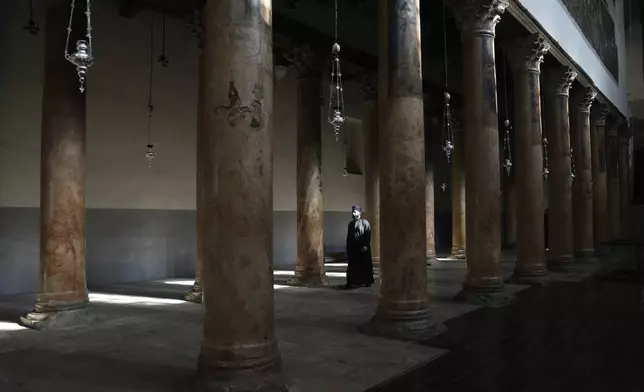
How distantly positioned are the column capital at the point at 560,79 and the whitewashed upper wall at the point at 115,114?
927cm

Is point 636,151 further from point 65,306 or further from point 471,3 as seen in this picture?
point 65,306

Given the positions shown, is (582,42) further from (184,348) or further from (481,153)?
(184,348)

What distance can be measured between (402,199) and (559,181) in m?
8.73

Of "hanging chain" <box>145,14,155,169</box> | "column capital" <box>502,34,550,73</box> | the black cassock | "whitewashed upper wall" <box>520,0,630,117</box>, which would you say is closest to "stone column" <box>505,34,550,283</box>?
"column capital" <box>502,34,550,73</box>

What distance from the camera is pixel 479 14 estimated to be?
31.6 ft

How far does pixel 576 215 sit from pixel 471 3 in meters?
9.83

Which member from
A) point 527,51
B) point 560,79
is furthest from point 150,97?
point 560,79

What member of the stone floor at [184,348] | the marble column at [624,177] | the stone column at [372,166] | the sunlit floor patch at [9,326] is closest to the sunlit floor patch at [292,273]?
the stone column at [372,166]

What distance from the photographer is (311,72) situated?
12.5m

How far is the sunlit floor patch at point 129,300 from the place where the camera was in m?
9.77

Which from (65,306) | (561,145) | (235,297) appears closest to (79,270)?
(65,306)

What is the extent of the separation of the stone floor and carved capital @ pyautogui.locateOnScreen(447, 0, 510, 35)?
4.67m

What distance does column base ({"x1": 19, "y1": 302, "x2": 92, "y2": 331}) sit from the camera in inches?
297

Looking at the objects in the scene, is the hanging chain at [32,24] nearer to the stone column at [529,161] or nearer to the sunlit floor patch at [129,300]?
the sunlit floor patch at [129,300]
